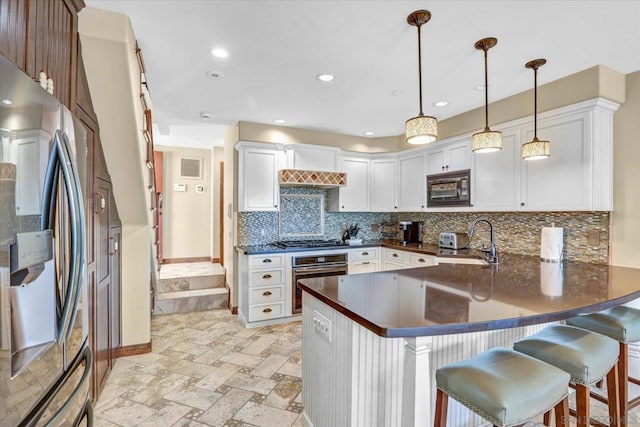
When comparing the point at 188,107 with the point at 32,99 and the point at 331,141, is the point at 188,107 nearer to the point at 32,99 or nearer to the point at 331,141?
the point at 331,141

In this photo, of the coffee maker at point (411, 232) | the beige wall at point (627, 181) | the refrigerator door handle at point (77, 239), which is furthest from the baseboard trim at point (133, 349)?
the beige wall at point (627, 181)

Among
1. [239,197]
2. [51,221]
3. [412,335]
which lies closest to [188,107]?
[239,197]

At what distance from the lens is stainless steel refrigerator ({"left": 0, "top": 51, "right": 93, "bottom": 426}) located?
760mm

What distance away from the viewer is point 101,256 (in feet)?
7.65

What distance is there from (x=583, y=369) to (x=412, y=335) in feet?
3.32

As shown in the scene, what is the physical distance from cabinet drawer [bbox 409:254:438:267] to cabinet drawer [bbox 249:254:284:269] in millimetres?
1664

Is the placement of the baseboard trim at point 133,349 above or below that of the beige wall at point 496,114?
below

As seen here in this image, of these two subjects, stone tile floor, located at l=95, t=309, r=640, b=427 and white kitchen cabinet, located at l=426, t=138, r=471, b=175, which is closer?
stone tile floor, located at l=95, t=309, r=640, b=427

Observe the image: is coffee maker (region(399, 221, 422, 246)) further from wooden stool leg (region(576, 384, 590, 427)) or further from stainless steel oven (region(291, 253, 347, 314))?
wooden stool leg (region(576, 384, 590, 427))

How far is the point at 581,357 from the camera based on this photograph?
148 cm

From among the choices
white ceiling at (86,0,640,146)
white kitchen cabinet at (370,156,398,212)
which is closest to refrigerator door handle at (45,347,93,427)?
white ceiling at (86,0,640,146)

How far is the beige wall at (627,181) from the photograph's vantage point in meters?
2.50

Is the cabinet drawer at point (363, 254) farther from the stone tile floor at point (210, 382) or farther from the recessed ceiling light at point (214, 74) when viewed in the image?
the recessed ceiling light at point (214, 74)

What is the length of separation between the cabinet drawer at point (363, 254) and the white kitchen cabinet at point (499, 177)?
1.49m
